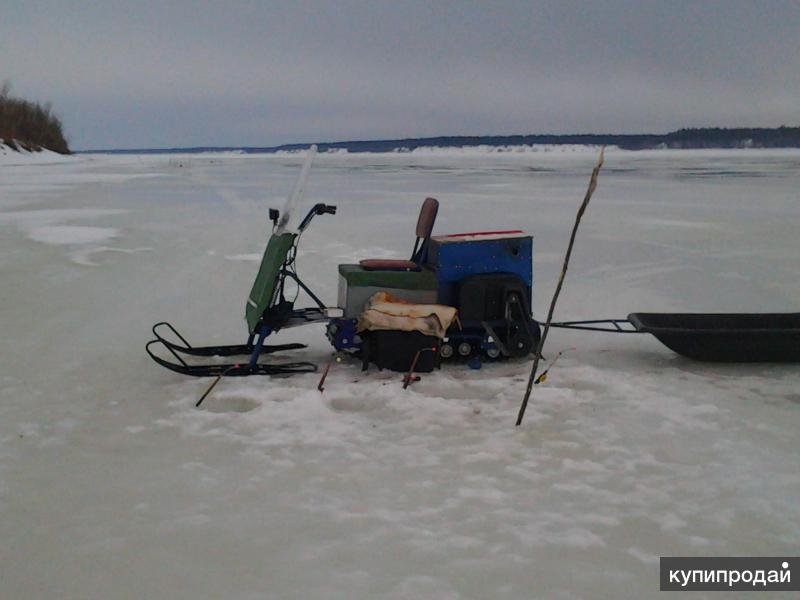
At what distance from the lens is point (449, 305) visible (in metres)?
4.45

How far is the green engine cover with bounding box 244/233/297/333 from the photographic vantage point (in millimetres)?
4137

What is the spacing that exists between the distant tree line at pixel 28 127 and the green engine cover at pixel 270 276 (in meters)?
48.9

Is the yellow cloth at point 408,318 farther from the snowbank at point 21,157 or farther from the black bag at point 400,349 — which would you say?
the snowbank at point 21,157

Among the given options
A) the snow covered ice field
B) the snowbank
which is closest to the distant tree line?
the snowbank

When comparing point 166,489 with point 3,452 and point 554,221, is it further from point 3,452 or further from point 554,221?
point 554,221

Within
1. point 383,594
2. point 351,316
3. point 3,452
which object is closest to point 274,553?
point 383,594

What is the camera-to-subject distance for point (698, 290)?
6.68 m

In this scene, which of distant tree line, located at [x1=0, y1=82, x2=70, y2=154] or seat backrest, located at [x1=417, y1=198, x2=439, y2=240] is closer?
seat backrest, located at [x1=417, y1=198, x2=439, y2=240]

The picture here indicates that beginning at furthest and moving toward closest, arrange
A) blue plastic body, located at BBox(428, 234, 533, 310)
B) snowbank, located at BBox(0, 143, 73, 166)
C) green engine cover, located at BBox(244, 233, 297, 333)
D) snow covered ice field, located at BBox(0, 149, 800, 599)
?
snowbank, located at BBox(0, 143, 73, 166), blue plastic body, located at BBox(428, 234, 533, 310), green engine cover, located at BBox(244, 233, 297, 333), snow covered ice field, located at BBox(0, 149, 800, 599)

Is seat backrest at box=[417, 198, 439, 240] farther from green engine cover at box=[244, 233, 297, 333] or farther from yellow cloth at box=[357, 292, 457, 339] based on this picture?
green engine cover at box=[244, 233, 297, 333]

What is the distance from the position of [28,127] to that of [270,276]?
5884 cm

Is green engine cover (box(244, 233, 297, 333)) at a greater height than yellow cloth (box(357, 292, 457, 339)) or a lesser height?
greater

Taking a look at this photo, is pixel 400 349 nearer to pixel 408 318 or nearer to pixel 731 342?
pixel 408 318

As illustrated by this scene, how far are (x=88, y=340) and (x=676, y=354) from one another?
3946mm
